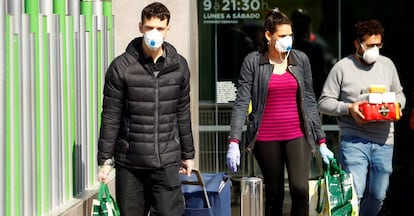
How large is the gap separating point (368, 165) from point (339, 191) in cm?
70

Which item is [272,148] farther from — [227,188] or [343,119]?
[343,119]

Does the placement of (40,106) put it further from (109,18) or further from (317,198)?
(317,198)

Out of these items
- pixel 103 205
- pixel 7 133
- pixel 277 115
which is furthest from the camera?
pixel 277 115

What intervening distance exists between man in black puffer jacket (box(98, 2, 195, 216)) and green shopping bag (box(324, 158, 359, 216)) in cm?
134

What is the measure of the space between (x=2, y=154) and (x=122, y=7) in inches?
111

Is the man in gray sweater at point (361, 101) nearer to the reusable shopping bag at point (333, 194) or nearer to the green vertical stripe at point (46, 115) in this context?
the reusable shopping bag at point (333, 194)

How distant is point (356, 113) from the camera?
25.7 feet

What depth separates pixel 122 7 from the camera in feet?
28.1

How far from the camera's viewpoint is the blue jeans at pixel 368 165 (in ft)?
26.3

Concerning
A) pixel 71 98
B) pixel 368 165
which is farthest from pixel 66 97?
pixel 368 165

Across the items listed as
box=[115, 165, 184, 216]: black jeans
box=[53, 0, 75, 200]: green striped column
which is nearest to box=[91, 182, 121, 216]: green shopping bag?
box=[115, 165, 184, 216]: black jeans

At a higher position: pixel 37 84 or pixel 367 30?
pixel 367 30

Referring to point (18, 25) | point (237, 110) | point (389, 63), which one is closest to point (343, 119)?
point (389, 63)

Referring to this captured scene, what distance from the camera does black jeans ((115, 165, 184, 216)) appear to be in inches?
264
